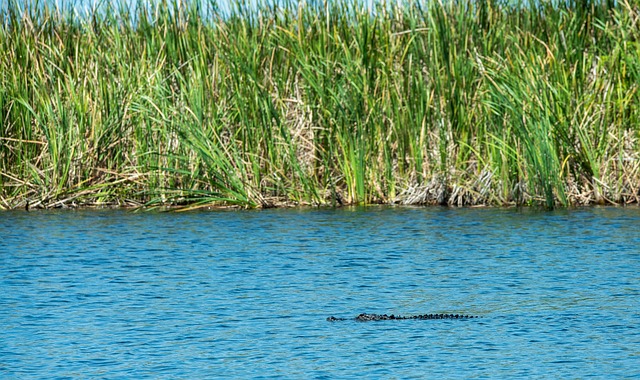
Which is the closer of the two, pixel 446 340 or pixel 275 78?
pixel 446 340

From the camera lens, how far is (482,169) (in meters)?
13.3

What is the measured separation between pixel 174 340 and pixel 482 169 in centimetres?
688

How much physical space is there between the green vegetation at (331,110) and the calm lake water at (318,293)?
0.49m

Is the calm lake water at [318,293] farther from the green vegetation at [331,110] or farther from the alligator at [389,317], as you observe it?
the green vegetation at [331,110]

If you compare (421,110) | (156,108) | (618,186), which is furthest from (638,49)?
(156,108)

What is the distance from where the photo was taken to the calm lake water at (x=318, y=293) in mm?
6453

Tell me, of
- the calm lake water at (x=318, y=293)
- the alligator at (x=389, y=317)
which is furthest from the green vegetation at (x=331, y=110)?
the alligator at (x=389, y=317)

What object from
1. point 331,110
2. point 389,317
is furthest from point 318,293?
point 331,110

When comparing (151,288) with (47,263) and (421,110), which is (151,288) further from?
(421,110)

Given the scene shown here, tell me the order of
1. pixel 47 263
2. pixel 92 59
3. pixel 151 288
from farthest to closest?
pixel 92 59, pixel 47 263, pixel 151 288

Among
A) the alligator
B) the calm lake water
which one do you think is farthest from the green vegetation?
the alligator

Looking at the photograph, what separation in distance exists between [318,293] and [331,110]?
16.6 ft

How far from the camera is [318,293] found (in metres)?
8.52

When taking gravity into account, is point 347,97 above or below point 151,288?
above
